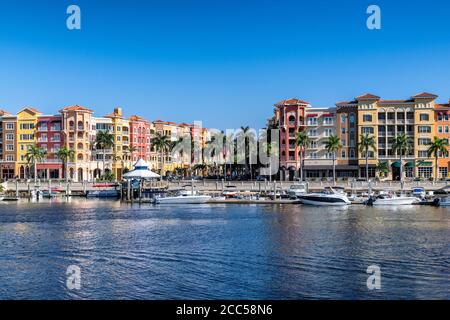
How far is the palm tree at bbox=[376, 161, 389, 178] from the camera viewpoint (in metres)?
142

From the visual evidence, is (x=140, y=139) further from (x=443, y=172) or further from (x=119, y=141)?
(x=443, y=172)

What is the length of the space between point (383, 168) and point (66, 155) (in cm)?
8162

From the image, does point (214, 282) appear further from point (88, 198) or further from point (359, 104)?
point (359, 104)

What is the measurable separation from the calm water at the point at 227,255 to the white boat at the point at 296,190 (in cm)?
2911

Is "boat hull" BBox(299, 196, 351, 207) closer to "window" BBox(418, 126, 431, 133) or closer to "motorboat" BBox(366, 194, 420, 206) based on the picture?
"motorboat" BBox(366, 194, 420, 206)

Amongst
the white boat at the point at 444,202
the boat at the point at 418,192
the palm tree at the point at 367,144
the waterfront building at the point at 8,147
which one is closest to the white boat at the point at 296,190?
the boat at the point at 418,192

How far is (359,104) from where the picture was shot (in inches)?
5684

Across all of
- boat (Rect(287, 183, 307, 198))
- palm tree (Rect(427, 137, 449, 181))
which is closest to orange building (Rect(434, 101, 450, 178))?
palm tree (Rect(427, 137, 449, 181))

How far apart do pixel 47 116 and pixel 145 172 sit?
5733cm

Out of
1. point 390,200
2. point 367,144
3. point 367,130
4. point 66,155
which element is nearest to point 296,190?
point 390,200

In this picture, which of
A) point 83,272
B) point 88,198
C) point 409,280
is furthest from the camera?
point 88,198
